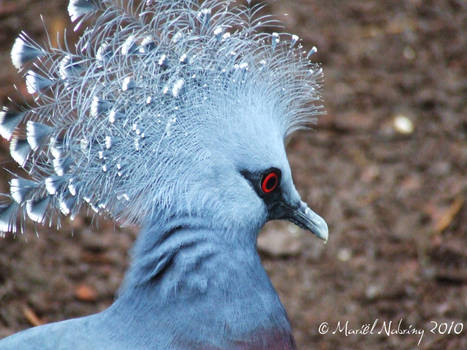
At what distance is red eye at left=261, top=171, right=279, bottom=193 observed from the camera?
1.99 m

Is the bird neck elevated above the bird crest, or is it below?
below

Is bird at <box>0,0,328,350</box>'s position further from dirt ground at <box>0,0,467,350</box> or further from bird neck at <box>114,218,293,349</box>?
dirt ground at <box>0,0,467,350</box>

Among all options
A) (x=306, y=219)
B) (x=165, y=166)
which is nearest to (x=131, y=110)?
(x=165, y=166)

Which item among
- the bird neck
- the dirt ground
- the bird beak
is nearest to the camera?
the bird neck

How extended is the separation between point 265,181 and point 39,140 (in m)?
0.68

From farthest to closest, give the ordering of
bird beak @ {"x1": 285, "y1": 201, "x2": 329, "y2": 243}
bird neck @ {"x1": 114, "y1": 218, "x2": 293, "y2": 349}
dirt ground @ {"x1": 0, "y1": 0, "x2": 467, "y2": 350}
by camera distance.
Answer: dirt ground @ {"x1": 0, "y1": 0, "x2": 467, "y2": 350}
bird beak @ {"x1": 285, "y1": 201, "x2": 329, "y2": 243}
bird neck @ {"x1": 114, "y1": 218, "x2": 293, "y2": 349}

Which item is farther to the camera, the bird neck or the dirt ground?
the dirt ground

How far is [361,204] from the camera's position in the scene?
366 centimetres

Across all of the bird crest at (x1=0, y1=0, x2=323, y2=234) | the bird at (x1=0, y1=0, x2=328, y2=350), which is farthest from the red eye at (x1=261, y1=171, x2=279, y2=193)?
the bird crest at (x1=0, y1=0, x2=323, y2=234)

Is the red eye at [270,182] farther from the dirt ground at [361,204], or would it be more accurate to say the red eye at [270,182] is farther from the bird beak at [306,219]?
the dirt ground at [361,204]

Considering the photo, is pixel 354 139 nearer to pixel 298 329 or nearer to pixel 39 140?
pixel 298 329

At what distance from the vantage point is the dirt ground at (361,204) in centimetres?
325

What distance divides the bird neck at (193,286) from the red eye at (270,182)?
195 millimetres

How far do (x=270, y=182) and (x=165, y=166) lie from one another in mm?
329
